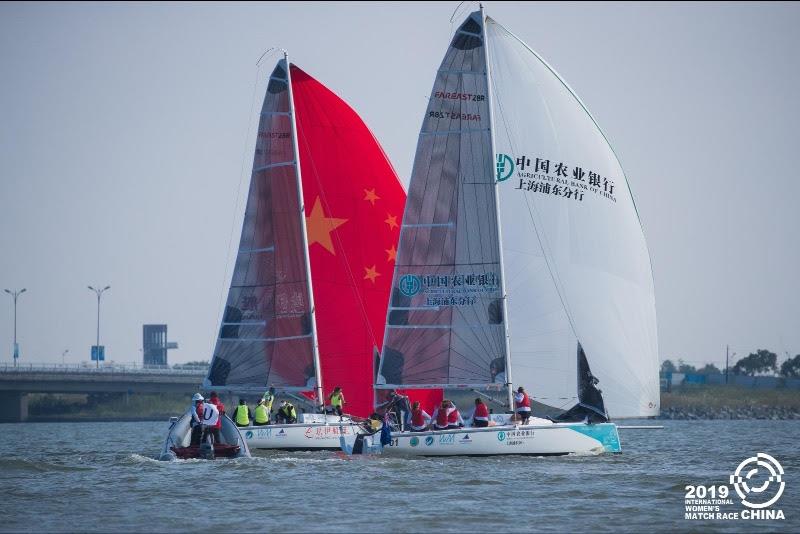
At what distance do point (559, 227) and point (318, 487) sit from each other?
1028 centimetres

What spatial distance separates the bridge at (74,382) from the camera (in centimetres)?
10312

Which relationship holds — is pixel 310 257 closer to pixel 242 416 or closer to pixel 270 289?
pixel 270 289

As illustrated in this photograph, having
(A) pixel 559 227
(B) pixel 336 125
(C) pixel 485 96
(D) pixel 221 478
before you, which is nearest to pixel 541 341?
(A) pixel 559 227

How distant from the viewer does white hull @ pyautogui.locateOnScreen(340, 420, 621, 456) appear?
35781 millimetres

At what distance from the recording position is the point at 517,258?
37969mm

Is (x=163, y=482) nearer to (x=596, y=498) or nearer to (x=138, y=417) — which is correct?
(x=596, y=498)

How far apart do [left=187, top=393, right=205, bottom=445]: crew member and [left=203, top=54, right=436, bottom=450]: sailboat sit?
174 inches

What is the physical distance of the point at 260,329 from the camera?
4528cm

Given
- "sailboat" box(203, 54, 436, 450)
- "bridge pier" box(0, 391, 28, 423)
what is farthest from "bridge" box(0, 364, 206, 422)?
"sailboat" box(203, 54, 436, 450)

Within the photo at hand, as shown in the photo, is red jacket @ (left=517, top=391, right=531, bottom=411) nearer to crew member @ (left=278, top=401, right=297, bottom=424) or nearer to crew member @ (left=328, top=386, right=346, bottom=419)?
crew member @ (left=328, top=386, right=346, bottom=419)

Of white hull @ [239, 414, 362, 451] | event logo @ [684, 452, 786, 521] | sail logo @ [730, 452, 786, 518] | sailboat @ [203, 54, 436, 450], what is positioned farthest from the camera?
sailboat @ [203, 54, 436, 450]

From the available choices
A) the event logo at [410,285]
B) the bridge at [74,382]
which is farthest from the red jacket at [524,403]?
the bridge at [74,382]

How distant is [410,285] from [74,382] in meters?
72.3

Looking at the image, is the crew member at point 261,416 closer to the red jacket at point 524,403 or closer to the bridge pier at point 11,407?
the red jacket at point 524,403
